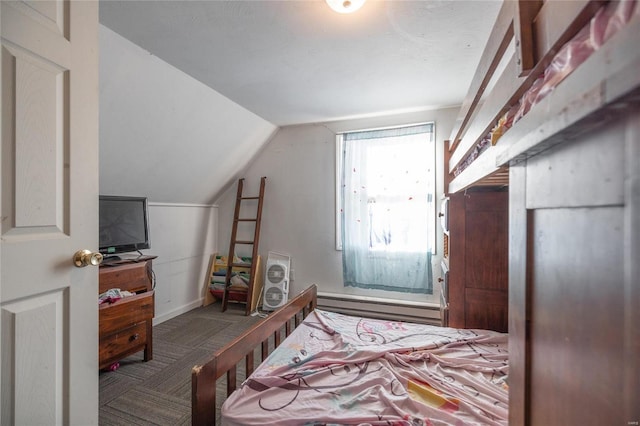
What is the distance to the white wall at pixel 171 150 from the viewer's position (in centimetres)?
192

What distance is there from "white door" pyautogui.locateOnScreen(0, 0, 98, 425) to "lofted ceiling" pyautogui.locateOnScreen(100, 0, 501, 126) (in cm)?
73

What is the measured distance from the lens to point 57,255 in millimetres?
834

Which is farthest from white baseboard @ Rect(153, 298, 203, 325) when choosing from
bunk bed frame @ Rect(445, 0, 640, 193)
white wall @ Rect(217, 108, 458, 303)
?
bunk bed frame @ Rect(445, 0, 640, 193)

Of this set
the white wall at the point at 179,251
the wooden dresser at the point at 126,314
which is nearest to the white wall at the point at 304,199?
the white wall at the point at 179,251

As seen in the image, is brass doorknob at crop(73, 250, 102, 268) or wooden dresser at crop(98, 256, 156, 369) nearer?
brass doorknob at crop(73, 250, 102, 268)

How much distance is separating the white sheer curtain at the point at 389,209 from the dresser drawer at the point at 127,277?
2.02 metres

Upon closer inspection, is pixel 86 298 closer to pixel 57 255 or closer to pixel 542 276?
pixel 57 255

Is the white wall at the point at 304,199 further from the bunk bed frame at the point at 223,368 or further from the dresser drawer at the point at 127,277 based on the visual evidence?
the bunk bed frame at the point at 223,368

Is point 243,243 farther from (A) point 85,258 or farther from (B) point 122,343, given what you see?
(A) point 85,258

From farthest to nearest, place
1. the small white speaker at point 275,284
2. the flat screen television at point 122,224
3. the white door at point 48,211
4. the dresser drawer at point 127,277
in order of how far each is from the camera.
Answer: the small white speaker at point 275,284 → the flat screen television at point 122,224 → the dresser drawer at point 127,277 → the white door at point 48,211

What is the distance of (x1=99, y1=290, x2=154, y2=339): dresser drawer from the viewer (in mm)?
1884

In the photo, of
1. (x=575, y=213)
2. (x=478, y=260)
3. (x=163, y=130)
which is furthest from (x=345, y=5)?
(x=163, y=130)

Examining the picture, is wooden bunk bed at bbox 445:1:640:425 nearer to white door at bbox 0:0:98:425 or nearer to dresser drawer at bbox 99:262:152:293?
white door at bbox 0:0:98:425

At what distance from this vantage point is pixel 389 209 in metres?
3.04
